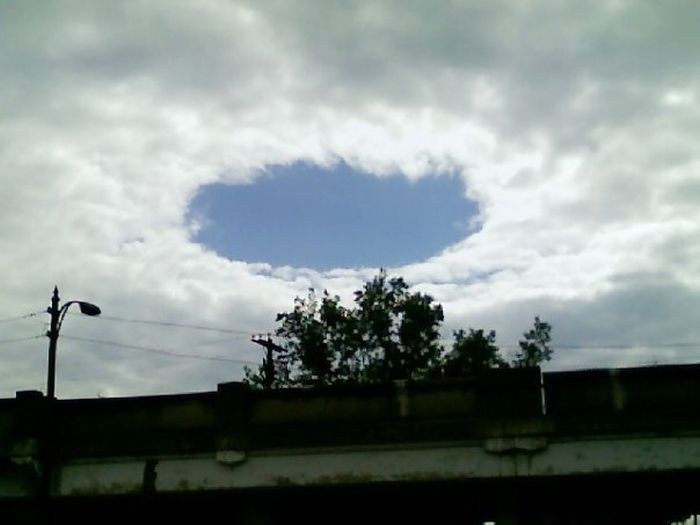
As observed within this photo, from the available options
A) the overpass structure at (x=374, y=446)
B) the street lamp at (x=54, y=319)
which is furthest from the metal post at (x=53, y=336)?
the overpass structure at (x=374, y=446)

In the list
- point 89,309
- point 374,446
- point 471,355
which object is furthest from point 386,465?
point 471,355

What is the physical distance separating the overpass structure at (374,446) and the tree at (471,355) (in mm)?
23094

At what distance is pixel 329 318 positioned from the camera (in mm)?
41406

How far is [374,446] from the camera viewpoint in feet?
49.9

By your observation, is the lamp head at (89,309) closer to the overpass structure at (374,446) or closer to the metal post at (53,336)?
the metal post at (53,336)

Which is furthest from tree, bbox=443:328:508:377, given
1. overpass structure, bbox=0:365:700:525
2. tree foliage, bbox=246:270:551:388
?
overpass structure, bbox=0:365:700:525

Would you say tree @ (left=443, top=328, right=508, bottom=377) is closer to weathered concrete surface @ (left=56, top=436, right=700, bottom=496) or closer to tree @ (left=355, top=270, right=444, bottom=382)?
tree @ (left=355, top=270, right=444, bottom=382)

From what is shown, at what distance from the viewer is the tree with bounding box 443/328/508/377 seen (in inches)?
1583

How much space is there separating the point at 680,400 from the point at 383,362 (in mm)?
25959

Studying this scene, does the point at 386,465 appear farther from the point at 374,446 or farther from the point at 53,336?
the point at 53,336

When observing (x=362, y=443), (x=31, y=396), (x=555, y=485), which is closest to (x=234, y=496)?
(x=362, y=443)

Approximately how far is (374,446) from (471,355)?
25.9 metres

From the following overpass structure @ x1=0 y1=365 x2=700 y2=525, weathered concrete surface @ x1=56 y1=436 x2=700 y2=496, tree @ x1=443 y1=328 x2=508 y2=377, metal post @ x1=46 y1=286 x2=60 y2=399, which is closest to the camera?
weathered concrete surface @ x1=56 y1=436 x2=700 y2=496

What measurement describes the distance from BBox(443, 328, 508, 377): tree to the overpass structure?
75.8 ft
